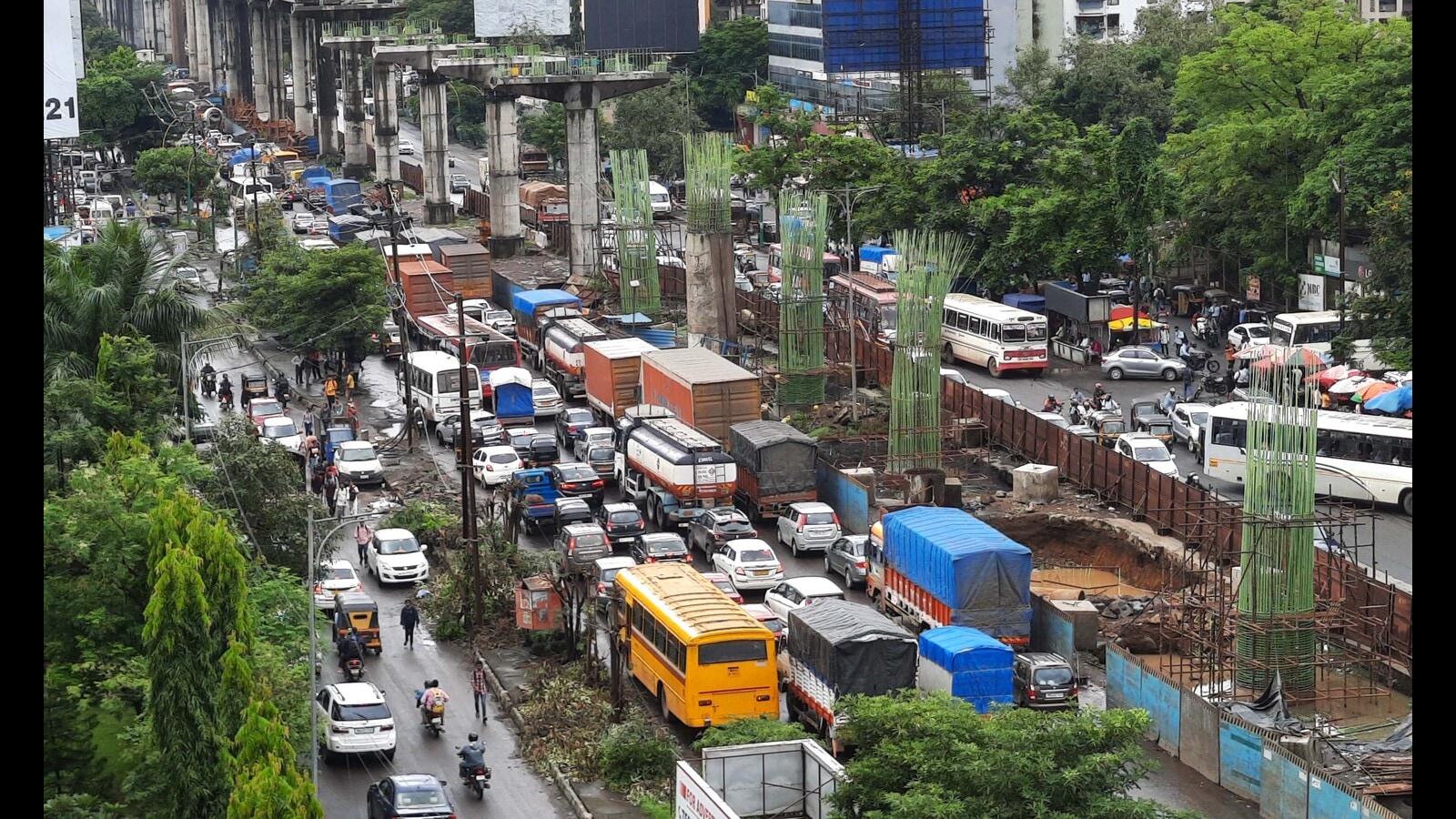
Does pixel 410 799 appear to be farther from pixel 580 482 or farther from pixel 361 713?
pixel 580 482

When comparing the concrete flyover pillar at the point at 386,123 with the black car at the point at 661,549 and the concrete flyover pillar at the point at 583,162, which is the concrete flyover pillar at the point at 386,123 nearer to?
the concrete flyover pillar at the point at 583,162

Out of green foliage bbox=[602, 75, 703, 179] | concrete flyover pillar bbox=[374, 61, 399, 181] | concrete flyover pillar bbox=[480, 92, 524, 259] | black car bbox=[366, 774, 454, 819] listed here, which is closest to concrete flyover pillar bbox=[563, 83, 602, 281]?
concrete flyover pillar bbox=[480, 92, 524, 259]

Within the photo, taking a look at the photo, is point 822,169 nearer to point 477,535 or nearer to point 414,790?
point 477,535

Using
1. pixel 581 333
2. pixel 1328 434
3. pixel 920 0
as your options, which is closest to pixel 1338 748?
pixel 1328 434

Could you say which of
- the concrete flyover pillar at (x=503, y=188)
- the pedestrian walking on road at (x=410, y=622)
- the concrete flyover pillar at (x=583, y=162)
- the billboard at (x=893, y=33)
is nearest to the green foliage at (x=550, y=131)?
the billboard at (x=893, y=33)

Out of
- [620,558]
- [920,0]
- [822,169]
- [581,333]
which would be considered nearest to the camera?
[620,558]

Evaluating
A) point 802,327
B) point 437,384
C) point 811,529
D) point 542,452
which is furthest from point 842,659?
point 437,384
